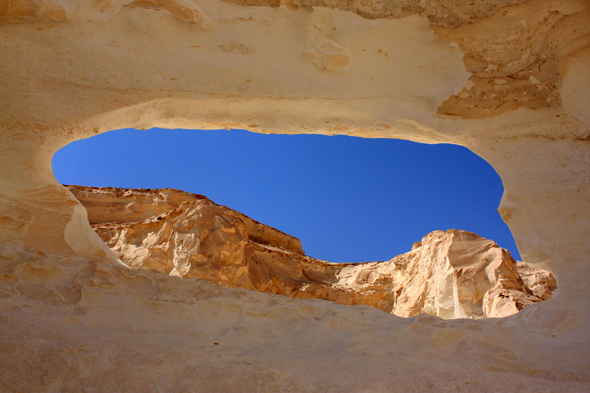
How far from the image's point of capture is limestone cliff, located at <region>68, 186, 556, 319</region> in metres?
5.65

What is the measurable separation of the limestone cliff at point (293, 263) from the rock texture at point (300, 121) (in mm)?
1904

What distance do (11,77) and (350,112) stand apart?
95.2 inches

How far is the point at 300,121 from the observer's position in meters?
3.35

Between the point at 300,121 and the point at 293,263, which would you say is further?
the point at 293,263

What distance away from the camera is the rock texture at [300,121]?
2.05m

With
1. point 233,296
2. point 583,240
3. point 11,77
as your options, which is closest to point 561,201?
point 583,240

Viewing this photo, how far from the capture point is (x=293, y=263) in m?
9.06

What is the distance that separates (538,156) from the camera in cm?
305

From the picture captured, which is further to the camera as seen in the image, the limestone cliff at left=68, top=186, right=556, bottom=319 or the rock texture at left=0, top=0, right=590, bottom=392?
the limestone cliff at left=68, top=186, right=556, bottom=319

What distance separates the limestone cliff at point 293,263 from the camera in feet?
18.5

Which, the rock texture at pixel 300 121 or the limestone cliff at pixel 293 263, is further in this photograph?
the limestone cliff at pixel 293 263

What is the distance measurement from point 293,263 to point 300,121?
6076 mm

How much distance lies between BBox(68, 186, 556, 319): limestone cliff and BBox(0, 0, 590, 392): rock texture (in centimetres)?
190

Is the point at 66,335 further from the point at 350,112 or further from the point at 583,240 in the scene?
the point at 583,240
